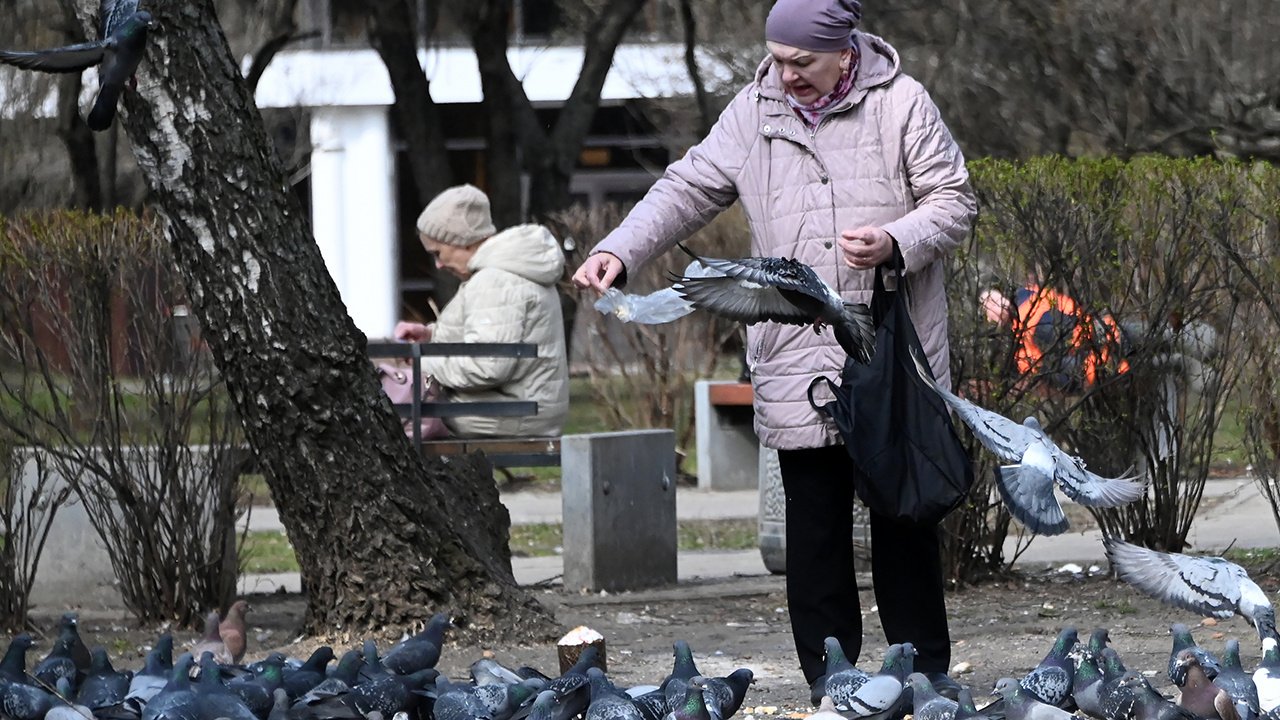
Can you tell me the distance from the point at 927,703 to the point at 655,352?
863 centimetres

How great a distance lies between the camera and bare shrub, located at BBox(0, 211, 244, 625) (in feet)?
22.7

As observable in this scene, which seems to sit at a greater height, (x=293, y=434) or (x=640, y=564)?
(x=293, y=434)

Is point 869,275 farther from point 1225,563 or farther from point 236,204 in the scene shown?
point 236,204

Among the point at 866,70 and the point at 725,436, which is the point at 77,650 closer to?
the point at 866,70

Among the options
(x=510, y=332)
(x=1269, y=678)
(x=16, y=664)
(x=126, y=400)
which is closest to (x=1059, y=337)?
(x=1269, y=678)

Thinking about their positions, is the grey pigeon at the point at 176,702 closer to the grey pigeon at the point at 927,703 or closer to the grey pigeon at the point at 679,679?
the grey pigeon at the point at 679,679

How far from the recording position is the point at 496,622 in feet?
21.0

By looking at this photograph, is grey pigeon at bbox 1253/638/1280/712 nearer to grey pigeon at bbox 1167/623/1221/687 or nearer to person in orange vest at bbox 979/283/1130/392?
grey pigeon at bbox 1167/623/1221/687

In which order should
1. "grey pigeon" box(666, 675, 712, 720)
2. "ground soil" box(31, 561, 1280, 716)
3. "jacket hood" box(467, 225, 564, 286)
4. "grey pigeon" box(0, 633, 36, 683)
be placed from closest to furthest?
"grey pigeon" box(666, 675, 712, 720) < "grey pigeon" box(0, 633, 36, 683) < "ground soil" box(31, 561, 1280, 716) < "jacket hood" box(467, 225, 564, 286)


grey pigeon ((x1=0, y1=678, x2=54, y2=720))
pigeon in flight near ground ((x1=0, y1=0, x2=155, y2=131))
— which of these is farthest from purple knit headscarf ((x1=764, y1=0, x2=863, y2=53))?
grey pigeon ((x1=0, y1=678, x2=54, y2=720))

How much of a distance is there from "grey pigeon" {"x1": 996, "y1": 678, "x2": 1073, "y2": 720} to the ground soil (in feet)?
2.72

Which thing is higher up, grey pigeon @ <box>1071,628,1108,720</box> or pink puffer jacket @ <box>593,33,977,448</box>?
pink puffer jacket @ <box>593,33,977,448</box>

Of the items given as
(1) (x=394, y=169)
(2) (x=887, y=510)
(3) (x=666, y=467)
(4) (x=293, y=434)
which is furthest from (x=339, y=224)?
(2) (x=887, y=510)

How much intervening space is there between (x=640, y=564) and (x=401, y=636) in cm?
209
